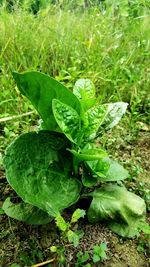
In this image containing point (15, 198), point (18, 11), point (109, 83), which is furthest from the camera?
point (18, 11)

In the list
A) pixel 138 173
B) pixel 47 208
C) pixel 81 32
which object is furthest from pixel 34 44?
pixel 47 208

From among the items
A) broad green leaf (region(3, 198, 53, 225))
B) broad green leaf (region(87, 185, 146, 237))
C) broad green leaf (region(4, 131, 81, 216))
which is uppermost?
broad green leaf (region(4, 131, 81, 216))

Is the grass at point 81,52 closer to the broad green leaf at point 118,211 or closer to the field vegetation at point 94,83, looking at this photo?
the field vegetation at point 94,83

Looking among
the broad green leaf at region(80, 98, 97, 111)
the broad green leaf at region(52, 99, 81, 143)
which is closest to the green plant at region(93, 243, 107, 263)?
the broad green leaf at region(52, 99, 81, 143)

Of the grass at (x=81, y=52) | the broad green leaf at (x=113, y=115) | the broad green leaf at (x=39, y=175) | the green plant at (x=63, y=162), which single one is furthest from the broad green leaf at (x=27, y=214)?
the grass at (x=81, y=52)

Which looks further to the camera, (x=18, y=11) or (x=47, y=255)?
(x=18, y=11)

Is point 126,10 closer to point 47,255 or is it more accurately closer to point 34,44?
point 34,44

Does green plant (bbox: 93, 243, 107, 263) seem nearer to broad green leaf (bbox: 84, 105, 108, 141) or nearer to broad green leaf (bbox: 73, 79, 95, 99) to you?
broad green leaf (bbox: 84, 105, 108, 141)
